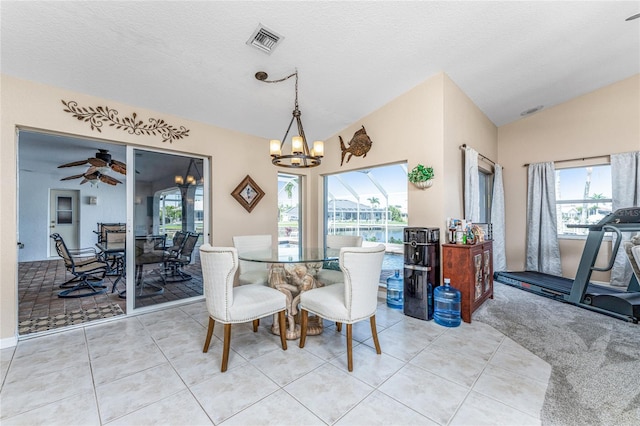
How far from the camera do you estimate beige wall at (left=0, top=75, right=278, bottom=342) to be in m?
2.44

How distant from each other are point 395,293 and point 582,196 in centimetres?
396

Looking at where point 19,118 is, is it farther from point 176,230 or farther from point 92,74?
point 176,230

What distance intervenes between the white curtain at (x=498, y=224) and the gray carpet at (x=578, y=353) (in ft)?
3.48

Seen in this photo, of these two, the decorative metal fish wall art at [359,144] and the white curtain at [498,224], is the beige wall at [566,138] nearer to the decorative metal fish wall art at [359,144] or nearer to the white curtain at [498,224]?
the white curtain at [498,224]

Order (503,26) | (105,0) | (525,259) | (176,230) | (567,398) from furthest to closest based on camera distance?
(525,259) < (176,230) < (503,26) < (105,0) < (567,398)

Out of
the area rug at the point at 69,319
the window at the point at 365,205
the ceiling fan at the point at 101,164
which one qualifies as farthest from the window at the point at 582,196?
the ceiling fan at the point at 101,164

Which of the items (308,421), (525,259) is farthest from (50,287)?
(525,259)

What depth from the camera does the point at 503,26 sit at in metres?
2.54

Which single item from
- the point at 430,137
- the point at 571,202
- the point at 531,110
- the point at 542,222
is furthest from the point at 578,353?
the point at 531,110

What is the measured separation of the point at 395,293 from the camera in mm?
3529

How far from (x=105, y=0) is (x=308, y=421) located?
127 inches

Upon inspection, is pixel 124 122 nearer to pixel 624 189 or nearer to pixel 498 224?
pixel 498 224

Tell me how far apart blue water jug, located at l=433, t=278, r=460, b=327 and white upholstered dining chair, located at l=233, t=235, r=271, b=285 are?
2.00 meters

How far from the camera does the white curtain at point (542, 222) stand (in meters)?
4.62
